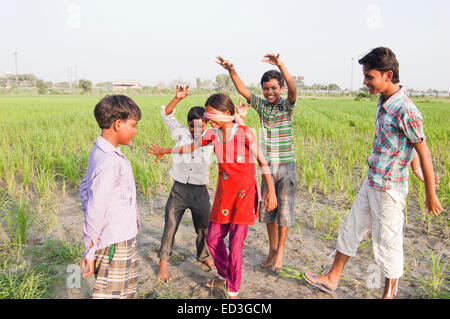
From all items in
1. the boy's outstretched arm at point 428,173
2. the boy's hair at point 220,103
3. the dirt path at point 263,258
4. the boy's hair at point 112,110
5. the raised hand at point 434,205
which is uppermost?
the boy's hair at point 220,103

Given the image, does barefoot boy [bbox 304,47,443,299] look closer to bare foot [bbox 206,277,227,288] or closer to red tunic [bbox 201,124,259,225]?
red tunic [bbox 201,124,259,225]

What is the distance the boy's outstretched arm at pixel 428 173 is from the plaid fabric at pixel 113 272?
1559 millimetres

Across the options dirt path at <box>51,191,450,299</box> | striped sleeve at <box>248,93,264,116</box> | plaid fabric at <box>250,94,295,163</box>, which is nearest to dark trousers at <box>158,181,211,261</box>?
dirt path at <box>51,191,450,299</box>

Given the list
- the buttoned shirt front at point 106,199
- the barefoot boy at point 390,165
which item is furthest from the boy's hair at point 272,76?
the buttoned shirt front at point 106,199

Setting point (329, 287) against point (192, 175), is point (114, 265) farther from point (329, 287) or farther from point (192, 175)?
point (329, 287)

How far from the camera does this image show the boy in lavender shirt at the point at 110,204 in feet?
4.51

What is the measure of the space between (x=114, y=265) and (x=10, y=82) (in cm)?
9064

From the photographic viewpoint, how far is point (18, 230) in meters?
2.41

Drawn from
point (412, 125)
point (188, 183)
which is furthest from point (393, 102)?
point (188, 183)

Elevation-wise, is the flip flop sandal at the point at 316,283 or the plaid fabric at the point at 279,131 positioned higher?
the plaid fabric at the point at 279,131

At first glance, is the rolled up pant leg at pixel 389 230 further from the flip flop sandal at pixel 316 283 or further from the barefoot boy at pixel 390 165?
the flip flop sandal at pixel 316 283

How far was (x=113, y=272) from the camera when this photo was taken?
4.83 feet

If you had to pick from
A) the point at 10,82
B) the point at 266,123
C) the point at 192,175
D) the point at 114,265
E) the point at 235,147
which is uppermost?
the point at 10,82
